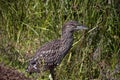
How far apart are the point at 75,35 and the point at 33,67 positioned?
1.52 m

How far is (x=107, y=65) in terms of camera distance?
9383 mm

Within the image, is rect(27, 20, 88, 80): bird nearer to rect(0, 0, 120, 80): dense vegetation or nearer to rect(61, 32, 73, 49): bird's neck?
rect(61, 32, 73, 49): bird's neck

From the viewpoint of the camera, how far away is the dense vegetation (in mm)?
9336

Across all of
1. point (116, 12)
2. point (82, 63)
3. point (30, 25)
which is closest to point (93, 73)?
point (82, 63)

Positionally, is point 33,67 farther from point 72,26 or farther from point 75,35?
point 75,35

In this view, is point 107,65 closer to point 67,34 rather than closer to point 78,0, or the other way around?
point 67,34

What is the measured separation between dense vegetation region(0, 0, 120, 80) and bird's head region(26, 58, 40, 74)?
0.11 m

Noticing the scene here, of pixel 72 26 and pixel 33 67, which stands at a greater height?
pixel 72 26

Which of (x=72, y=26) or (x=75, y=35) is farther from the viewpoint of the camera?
(x=75, y=35)

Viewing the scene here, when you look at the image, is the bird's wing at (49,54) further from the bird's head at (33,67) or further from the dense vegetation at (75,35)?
the dense vegetation at (75,35)

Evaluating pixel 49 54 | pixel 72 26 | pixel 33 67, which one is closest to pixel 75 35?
pixel 72 26

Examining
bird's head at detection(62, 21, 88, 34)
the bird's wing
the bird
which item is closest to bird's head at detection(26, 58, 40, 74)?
the bird

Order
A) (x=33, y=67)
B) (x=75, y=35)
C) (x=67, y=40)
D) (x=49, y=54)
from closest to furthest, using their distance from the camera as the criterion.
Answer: (x=33, y=67)
(x=49, y=54)
(x=67, y=40)
(x=75, y=35)

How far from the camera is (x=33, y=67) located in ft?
29.2
